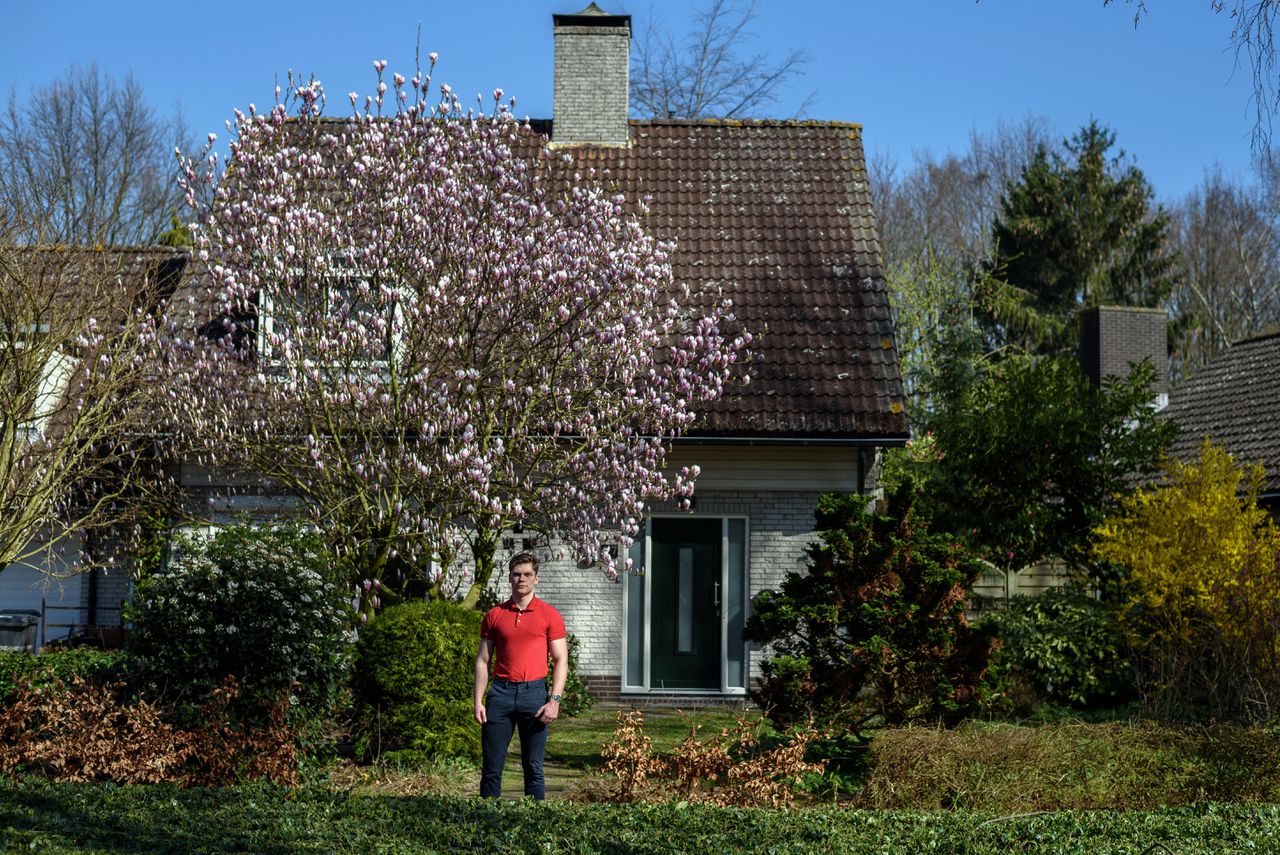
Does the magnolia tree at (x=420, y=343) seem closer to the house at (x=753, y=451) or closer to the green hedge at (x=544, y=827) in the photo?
the house at (x=753, y=451)

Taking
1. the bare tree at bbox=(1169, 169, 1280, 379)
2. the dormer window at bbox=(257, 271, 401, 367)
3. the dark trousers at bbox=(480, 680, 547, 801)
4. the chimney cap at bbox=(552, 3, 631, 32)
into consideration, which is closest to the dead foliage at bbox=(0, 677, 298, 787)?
the dark trousers at bbox=(480, 680, 547, 801)

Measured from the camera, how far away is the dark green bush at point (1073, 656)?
15273 mm

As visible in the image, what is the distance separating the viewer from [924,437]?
30359mm

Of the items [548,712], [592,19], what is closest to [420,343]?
[548,712]

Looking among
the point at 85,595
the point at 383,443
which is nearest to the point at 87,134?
the point at 85,595

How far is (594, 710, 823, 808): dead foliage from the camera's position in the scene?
8.86 m

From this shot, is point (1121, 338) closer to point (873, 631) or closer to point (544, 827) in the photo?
point (873, 631)

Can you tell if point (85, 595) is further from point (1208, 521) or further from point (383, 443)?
point (1208, 521)

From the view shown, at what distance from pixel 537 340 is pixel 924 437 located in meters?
19.4

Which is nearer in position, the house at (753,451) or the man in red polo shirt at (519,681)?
the man in red polo shirt at (519,681)

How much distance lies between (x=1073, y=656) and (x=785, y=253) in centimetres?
652

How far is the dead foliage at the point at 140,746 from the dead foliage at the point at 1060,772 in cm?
433

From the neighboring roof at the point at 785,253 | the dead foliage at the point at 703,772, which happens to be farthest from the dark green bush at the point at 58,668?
the neighboring roof at the point at 785,253

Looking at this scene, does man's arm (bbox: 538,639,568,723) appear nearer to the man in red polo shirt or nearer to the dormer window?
the man in red polo shirt
